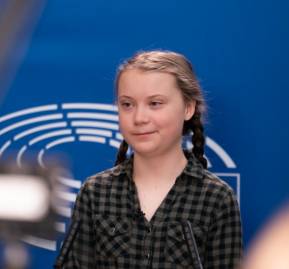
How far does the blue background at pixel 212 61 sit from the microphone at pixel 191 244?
333 millimetres

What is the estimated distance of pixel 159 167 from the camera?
1037mm

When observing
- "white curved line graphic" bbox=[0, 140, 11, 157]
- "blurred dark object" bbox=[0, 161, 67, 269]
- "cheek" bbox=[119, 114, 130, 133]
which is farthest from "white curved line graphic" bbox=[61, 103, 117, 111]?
"blurred dark object" bbox=[0, 161, 67, 269]

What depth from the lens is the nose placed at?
94 centimetres

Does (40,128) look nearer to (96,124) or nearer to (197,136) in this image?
(96,124)

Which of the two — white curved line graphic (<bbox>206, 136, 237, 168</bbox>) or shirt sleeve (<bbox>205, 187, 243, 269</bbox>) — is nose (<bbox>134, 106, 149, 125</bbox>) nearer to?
shirt sleeve (<bbox>205, 187, 243, 269</bbox>)

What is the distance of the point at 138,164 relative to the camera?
1.05 metres

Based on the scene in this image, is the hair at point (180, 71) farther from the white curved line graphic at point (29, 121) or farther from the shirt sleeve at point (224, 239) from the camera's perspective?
the white curved line graphic at point (29, 121)

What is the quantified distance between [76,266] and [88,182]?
0.18m

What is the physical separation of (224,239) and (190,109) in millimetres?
278

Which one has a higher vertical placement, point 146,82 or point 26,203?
point 146,82

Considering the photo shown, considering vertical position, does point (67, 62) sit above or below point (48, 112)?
above

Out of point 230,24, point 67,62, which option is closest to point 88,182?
point 67,62

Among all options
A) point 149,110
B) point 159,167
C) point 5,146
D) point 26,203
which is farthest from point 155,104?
point 26,203

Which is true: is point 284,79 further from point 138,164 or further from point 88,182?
point 88,182
